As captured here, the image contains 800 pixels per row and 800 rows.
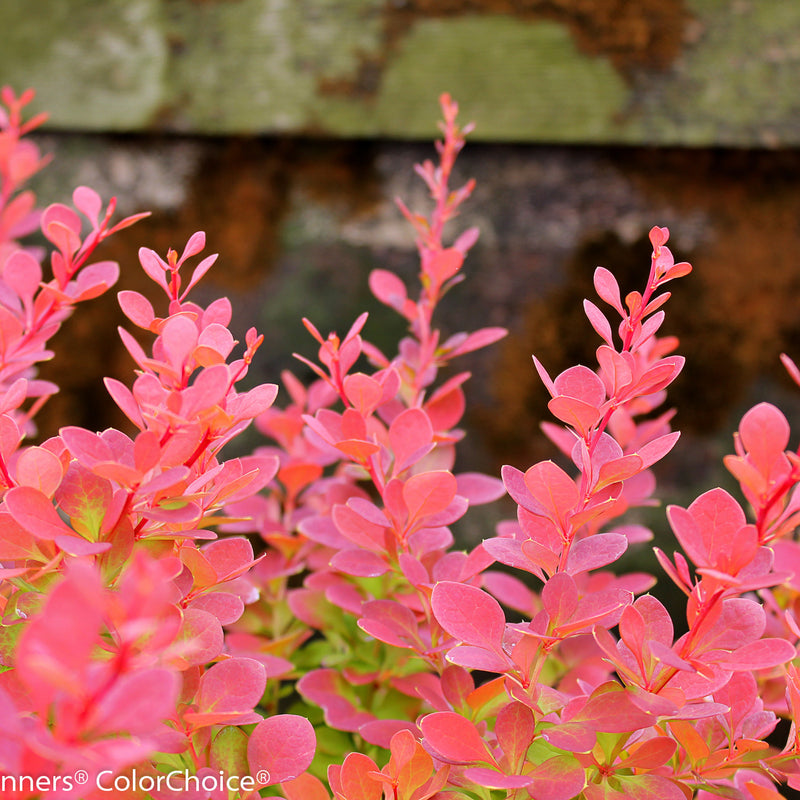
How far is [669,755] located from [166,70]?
1.36 meters

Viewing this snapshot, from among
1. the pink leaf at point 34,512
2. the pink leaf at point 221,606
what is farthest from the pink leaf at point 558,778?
the pink leaf at point 34,512

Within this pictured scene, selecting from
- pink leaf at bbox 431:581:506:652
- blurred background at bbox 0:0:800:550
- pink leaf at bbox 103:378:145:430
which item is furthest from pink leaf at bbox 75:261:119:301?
blurred background at bbox 0:0:800:550

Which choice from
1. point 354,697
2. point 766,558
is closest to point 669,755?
point 766,558

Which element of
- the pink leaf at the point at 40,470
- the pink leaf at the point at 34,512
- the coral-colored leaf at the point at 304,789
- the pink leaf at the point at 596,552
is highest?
the pink leaf at the point at 40,470

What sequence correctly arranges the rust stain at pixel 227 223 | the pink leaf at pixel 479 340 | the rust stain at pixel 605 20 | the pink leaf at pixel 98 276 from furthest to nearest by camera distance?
the rust stain at pixel 227 223 → the rust stain at pixel 605 20 → the pink leaf at pixel 479 340 → the pink leaf at pixel 98 276

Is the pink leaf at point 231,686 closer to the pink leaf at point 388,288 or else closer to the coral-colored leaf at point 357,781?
the coral-colored leaf at point 357,781

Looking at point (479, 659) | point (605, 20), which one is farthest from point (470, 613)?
point (605, 20)

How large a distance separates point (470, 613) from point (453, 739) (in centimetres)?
7

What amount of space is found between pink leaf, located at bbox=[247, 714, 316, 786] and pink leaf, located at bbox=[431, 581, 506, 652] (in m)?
0.12

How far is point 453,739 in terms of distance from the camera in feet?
1.31

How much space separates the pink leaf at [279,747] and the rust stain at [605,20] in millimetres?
1180

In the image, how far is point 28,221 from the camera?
0.87m

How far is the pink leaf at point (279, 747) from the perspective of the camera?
1.39 feet

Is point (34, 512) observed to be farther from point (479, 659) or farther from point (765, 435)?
point (765, 435)
